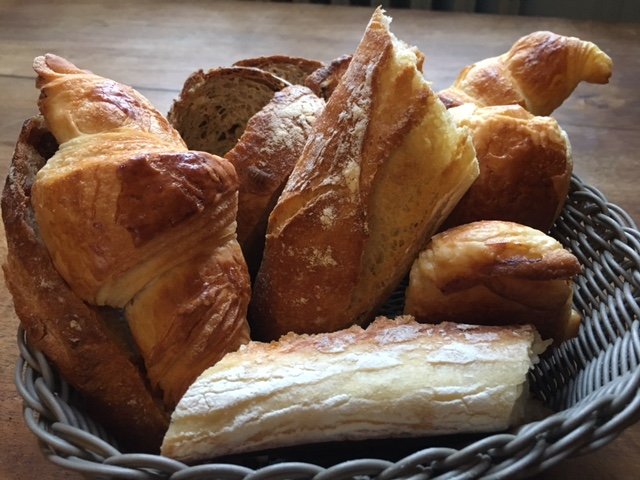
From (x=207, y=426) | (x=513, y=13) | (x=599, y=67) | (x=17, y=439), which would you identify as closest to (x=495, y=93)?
(x=599, y=67)

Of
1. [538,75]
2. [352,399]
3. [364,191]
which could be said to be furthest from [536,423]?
[538,75]

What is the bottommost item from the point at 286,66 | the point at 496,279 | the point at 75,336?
the point at 75,336

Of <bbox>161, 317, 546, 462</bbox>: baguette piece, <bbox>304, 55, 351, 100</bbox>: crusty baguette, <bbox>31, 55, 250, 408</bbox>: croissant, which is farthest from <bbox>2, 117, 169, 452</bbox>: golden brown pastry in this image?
<bbox>304, 55, 351, 100</bbox>: crusty baguette

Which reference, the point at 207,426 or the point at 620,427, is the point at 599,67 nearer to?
the point at 620,427

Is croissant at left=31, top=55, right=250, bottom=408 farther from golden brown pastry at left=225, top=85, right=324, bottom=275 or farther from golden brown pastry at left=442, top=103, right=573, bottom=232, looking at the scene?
golden brown pastry at left=442, top=103, right=573, bottom=232

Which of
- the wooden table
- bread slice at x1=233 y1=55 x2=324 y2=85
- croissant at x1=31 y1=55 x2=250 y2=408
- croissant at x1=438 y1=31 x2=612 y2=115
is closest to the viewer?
croissant at x1=31 y1=55 x2=250 y2=408

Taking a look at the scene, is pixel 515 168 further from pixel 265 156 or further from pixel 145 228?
pixel 145 228

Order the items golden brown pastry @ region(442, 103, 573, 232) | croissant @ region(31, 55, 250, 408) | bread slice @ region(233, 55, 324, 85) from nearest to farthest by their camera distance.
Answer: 1. croissant @ region(31, 55, 250, 408)
2. golden brown pastry @ region(442, 103, 573, 232)
3. bread slice @ region(233, 55, 324, 85)
